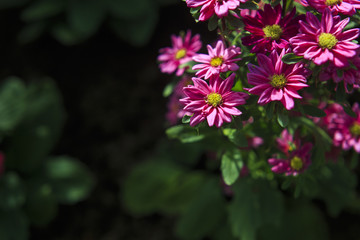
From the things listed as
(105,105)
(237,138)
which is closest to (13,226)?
(105,105)

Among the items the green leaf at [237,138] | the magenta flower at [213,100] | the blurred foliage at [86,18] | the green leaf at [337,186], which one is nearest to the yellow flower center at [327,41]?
the magenta flower at [213,100]

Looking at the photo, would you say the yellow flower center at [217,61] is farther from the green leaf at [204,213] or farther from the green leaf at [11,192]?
the green leaf at [11,192]

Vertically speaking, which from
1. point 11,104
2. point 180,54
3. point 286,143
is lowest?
point 11,104

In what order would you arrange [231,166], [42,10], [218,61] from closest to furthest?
[218,61], [231,166], [42,10]

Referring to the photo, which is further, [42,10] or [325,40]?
[42,10]

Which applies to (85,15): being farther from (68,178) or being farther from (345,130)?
(345,130)

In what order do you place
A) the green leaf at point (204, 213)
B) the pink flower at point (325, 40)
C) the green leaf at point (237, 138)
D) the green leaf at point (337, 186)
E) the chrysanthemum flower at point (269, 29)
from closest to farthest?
the pink flower at point (325, 40) < the chrysanthemum flower at point (269, 29) < the green leaf at point (237, 138) < the green leaf at point (337, 186) < the green leaf at point (204, 213)
